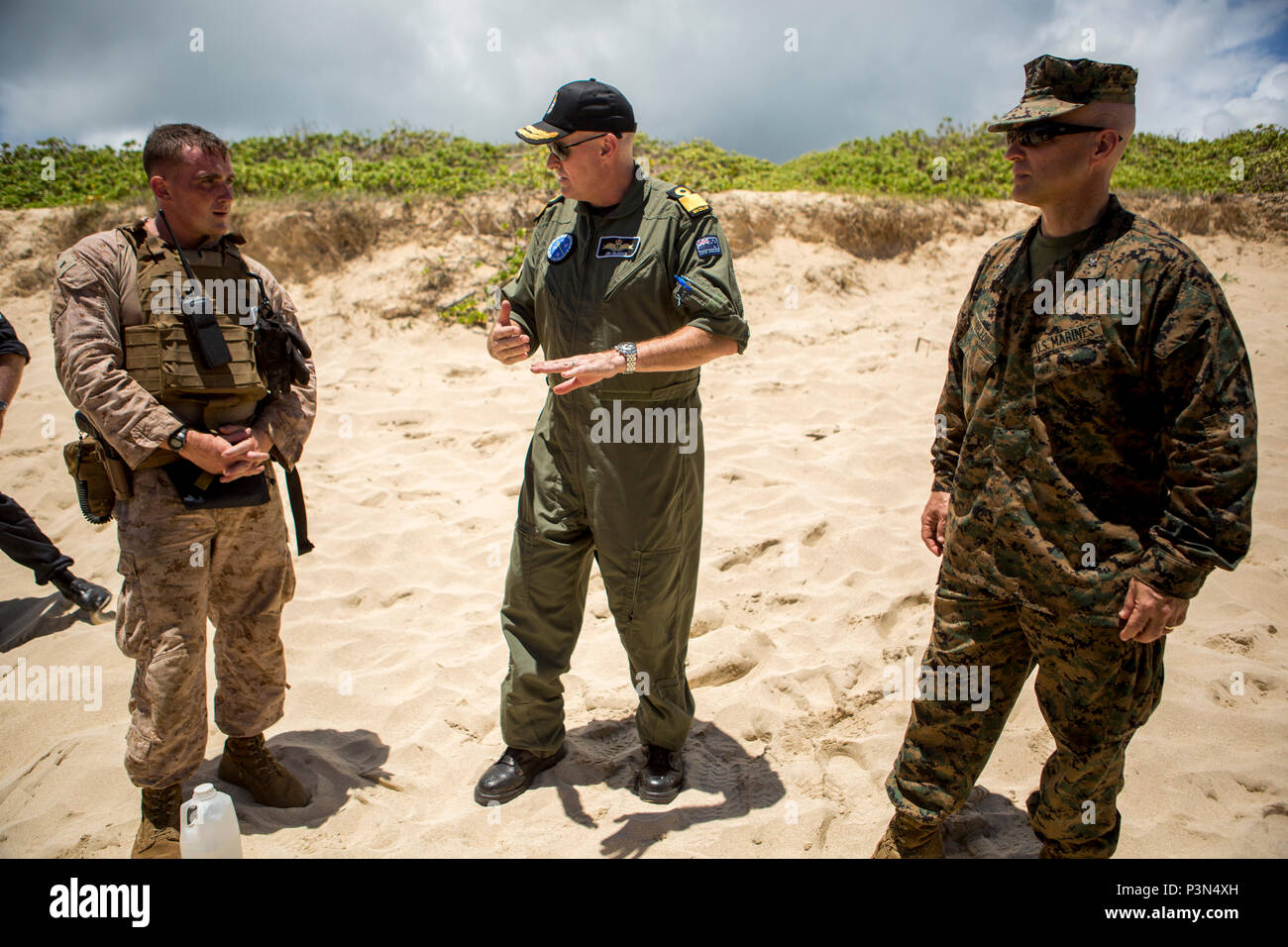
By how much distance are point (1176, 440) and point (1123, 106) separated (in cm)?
83

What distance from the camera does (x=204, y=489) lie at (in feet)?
8.48

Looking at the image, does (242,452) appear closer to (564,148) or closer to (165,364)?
(165,364)

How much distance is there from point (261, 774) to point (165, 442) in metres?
1.27

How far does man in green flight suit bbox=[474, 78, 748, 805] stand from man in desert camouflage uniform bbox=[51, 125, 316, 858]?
0.94m

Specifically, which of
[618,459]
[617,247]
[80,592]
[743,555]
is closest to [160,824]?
[618,459]

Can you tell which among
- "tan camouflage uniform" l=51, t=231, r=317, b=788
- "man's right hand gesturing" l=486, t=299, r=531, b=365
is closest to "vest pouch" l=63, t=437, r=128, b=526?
"tan camouflage uniform" l=51, t=231, r=317, b=788

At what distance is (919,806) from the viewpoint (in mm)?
2303

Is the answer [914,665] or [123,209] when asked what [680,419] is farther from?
[123,209]

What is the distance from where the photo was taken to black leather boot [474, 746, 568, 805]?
2891mm

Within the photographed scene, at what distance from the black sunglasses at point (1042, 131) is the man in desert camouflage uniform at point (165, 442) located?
7.85 feet

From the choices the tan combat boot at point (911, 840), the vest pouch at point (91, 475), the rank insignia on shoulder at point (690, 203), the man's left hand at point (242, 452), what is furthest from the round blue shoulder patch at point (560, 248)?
the tan combat boot at point (911, 840)

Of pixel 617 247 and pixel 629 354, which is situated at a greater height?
pixel 617 247

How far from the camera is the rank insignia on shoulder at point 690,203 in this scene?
2.74 m

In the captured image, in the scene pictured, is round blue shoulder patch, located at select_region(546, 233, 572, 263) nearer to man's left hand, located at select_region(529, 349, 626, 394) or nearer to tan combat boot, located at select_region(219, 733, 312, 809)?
man's left hand, located at select_region(529, 349, 626, 394)
